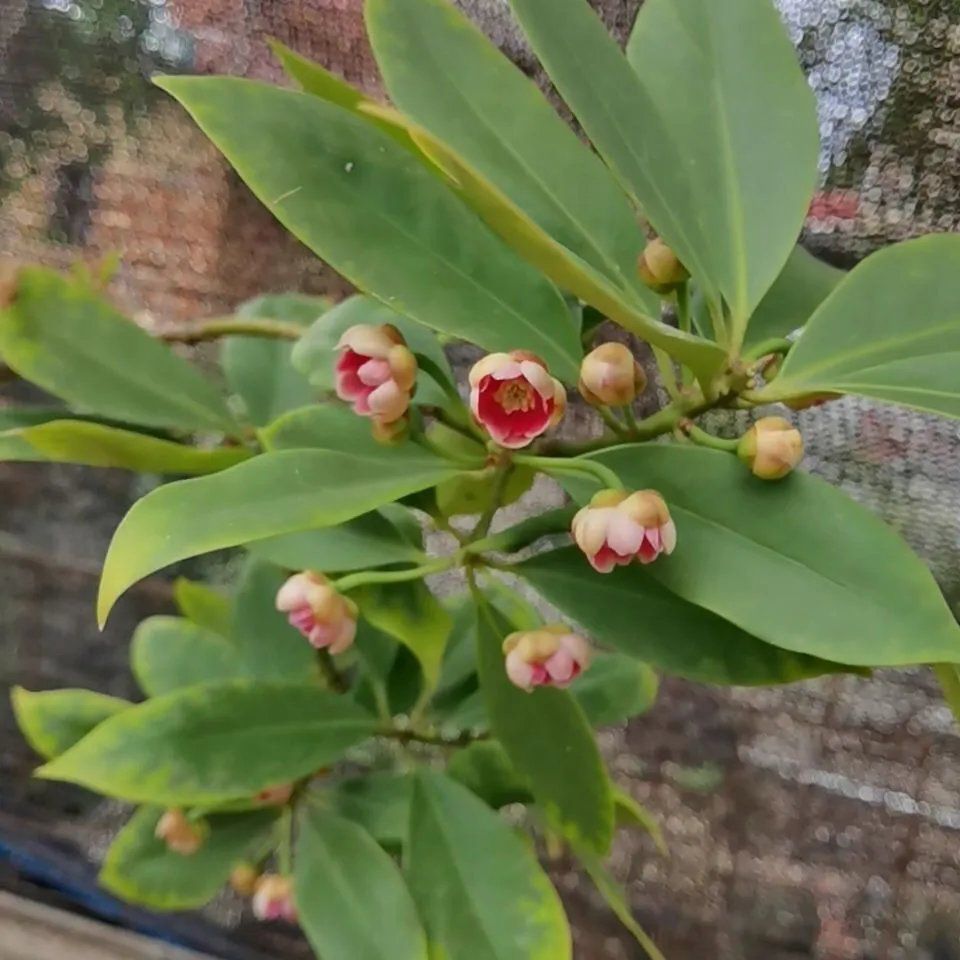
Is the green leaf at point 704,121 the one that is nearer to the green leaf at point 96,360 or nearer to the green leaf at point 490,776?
the green leaf at point 96,360

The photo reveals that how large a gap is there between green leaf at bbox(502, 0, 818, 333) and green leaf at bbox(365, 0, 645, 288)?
0.12 ft

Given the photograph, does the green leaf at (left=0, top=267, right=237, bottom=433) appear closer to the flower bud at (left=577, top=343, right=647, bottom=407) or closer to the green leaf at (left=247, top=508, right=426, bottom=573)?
the green leaf at (left=247, top=508, right=426, bottom=573)

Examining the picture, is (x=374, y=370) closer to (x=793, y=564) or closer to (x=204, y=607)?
(x=793, y=564)

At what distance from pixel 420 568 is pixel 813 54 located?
0.65 m

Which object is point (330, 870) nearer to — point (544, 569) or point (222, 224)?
point (544, 569)

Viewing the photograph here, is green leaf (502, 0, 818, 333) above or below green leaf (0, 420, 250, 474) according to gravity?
above

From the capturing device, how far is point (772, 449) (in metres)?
0.46

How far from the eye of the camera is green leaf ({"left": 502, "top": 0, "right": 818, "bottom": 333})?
0.50 metres

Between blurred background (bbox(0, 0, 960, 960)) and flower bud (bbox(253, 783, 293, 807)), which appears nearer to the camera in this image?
flower bud (bbox(253, 783, 293, 807))

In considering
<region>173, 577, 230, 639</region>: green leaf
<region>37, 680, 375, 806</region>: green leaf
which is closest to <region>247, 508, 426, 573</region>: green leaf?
<region>37, 680, 375, 806</region>: green leaf

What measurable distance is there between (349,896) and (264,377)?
399mm

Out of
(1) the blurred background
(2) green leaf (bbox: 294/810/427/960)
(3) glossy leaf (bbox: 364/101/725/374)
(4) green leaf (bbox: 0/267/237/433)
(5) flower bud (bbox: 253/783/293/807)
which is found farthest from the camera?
(1) the blurred background

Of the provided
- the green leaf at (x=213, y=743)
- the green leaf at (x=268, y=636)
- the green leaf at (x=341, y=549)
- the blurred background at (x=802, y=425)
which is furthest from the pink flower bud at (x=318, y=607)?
the blurred background at (x=802, y=425)

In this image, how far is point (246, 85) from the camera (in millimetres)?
452
